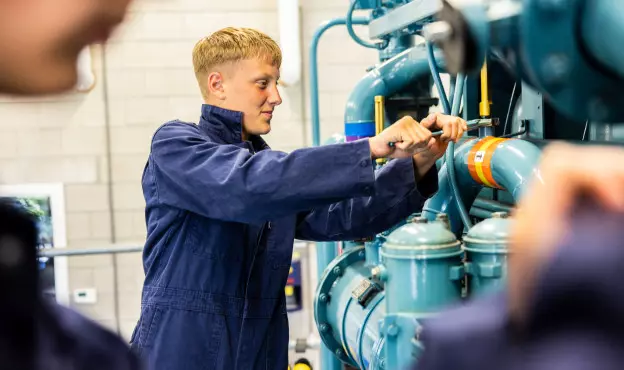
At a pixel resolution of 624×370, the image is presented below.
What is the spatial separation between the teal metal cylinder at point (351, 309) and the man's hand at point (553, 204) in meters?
1.33

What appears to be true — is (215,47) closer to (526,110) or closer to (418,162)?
(418,162)

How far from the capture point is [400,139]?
1323mm

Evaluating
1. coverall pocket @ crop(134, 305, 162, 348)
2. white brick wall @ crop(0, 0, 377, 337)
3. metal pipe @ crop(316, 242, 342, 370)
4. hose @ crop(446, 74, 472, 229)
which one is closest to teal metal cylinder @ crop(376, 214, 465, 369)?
hose @ crop(446, 74, 472, 229)

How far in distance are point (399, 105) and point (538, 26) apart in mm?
1818

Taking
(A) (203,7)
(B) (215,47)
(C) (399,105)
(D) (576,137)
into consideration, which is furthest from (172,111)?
(D) (576,137)

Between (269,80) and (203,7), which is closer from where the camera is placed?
(269,80)

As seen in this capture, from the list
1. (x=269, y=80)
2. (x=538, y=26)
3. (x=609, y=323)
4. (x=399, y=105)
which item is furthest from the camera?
(x=399, y=105)

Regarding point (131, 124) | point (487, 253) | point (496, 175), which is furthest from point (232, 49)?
point (131, 124)

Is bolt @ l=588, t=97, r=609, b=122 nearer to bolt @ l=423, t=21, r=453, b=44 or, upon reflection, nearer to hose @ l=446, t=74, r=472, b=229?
bolt @ l=423, t=21, r=453, b=44

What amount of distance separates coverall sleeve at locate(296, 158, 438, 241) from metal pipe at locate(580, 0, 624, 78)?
1.06 meters

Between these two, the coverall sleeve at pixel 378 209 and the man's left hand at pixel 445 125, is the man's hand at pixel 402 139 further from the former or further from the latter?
the coverall sleeve at pixel 378 209

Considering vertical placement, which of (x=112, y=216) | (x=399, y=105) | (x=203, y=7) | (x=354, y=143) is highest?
(x=203, y=7)

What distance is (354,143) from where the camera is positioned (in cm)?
131

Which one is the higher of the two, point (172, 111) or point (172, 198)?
point (172, 111)
